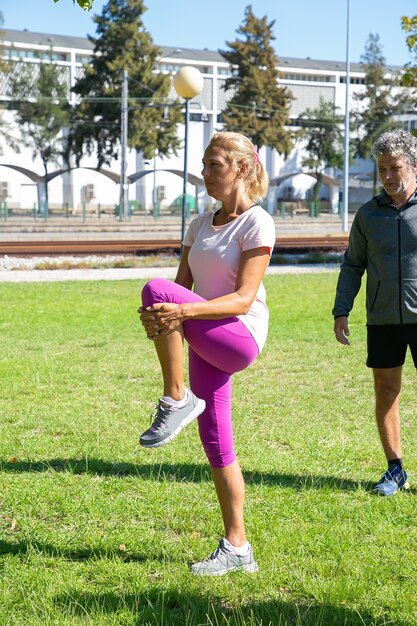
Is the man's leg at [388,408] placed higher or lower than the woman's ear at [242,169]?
lower

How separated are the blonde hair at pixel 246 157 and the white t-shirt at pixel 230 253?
0.36 feet

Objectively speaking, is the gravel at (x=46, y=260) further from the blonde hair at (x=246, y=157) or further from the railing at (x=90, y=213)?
the railing at (x=90, y=213)

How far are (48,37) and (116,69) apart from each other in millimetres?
27332

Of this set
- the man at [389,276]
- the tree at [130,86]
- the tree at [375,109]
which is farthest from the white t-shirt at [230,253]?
the tree at [375,109]

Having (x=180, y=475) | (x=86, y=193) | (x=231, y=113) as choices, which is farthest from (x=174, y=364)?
(x=86, y=193)

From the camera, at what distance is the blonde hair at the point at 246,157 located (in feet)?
12.1

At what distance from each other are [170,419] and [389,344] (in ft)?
6.01

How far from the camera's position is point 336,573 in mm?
3793

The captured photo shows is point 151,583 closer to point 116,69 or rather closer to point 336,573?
point 336,573

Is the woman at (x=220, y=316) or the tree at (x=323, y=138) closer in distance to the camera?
the woman at (x=220, y=316)

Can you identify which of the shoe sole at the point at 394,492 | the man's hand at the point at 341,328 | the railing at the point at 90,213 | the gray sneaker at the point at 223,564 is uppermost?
the man's hand at the point at 341,328

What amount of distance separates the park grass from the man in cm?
47

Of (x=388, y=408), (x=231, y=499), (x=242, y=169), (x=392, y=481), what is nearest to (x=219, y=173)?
(x=242, y=169)

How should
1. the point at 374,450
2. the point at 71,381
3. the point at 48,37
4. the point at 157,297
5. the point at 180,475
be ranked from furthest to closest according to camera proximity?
1. the point at 48,37
2. the point at 71,381
3. the point at 374,450
4. the point at 180,475
5. the point at 157,297
